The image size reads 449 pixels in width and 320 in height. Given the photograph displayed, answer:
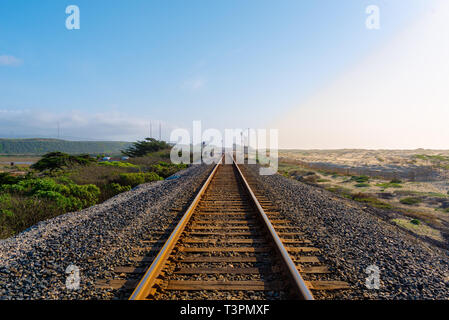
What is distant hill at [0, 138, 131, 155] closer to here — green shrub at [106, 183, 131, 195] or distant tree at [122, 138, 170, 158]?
distant tree at [122, 138, 170, 158]

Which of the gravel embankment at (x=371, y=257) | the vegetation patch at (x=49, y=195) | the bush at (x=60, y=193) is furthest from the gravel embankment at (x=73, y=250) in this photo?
the gravel embankment at (x=371, y=257)

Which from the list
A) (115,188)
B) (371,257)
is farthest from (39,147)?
(371,257)

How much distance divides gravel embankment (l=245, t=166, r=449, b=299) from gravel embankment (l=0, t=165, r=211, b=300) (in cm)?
298

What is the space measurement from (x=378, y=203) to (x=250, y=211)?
6.89m

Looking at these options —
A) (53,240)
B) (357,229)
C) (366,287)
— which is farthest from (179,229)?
(357,229)

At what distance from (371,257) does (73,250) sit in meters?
4.73

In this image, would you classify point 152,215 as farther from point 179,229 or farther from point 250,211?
point 250,211

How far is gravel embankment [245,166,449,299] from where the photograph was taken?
10.6 ft

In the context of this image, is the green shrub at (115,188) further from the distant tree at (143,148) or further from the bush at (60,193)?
the distant tree at (143,148)

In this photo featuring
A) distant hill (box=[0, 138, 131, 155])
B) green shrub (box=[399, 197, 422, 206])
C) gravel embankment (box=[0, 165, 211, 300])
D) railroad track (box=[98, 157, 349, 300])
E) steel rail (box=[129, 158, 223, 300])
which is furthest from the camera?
distant hill (box=[0, 138, 131, 155])

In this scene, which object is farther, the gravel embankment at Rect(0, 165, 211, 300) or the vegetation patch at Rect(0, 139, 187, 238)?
the vegetation patch at Rect(0, 139, 187, 238)

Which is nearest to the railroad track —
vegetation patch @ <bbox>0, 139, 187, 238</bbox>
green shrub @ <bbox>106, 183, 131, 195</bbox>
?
vegetation patch @ <bbox>0, 139, 187, 238</bbox>

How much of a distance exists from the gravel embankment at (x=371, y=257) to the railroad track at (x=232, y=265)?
0.25 m
